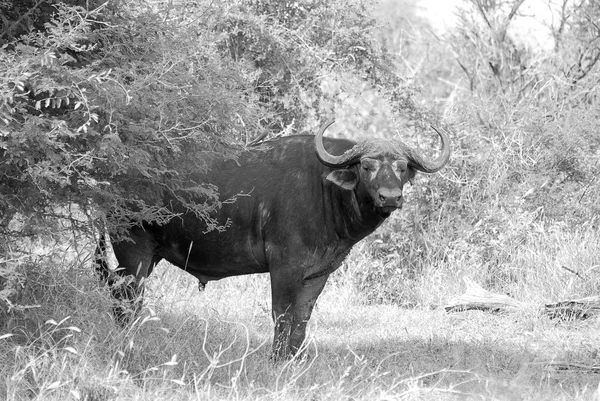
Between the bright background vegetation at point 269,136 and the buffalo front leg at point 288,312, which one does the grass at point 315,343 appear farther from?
the buffalo front leg at point 288,312

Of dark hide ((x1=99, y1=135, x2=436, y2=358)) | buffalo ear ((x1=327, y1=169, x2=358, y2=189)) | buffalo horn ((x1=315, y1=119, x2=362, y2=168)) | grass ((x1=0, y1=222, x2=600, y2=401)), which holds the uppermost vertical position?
buffalo horn ((x1=315, y1=119, x2=362, y2=168))

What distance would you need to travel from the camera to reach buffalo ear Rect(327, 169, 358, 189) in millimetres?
6863

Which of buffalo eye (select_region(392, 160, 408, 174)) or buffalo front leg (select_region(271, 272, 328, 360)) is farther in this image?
buffalo front leg (select_region(271, 272, 328, 360))

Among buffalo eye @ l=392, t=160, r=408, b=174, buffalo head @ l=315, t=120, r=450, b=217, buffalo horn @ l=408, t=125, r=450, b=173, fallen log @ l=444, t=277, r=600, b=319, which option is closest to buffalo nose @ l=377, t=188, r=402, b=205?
buffalo head @ l=315, t=120, r=450, b=217

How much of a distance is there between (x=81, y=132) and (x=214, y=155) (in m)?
1.06

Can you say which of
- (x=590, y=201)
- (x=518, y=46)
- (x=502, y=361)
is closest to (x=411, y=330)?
(x=502, y=361)

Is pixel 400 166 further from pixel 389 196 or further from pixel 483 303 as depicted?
pixel 483 303

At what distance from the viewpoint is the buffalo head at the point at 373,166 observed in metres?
6.60

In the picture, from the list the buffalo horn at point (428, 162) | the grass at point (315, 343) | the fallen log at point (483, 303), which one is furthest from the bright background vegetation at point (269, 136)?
the buffalo horn at point (428, 162)

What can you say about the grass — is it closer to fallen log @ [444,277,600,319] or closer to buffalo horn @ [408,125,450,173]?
fallen log @ [444,277,600,319]

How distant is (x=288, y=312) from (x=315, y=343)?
4.90 feet

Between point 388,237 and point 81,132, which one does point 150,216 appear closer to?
point 81,132

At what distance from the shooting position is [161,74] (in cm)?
576

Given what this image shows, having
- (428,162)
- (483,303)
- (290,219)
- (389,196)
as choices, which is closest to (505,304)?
(483,303)
